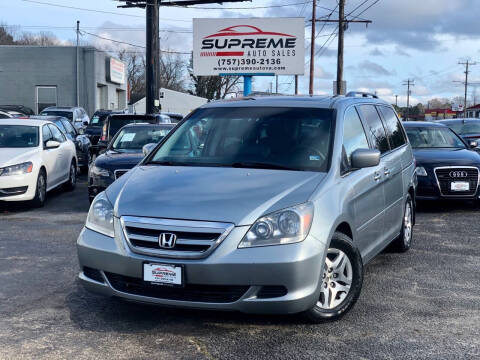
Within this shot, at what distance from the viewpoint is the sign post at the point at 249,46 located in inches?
895

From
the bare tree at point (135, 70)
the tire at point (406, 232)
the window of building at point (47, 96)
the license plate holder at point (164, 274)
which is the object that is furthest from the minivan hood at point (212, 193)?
the bare tree at point (135, 70)

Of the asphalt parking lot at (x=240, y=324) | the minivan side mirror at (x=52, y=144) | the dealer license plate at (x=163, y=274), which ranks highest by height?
the minivan side mirror at (x=52, y=144)

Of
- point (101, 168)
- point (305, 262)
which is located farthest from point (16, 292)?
point (101, 168)

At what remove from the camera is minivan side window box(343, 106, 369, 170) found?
17.4ft

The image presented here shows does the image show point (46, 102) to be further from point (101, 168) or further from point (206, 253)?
point (206, 253)

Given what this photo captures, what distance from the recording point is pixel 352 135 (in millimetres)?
5555

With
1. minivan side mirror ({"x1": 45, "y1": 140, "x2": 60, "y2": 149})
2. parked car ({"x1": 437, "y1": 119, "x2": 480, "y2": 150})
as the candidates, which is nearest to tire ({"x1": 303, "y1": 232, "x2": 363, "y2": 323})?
minivan side mirror ({"x1": 45, "y1": 140, "x2": 60, "y2": 149})

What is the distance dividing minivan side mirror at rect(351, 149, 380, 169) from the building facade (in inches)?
1553

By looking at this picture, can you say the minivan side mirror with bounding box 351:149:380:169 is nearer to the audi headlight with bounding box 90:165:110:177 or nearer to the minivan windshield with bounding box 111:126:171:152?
the audi headlight with bounding box 90:165:110:177

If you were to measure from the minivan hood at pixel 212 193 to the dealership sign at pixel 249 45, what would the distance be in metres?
18.2

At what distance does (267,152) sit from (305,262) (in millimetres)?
1308

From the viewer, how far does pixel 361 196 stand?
17.1 feet

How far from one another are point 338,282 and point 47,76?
1589 inches

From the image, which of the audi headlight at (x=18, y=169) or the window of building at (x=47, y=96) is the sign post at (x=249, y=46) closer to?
the audi headlight at (x=18, y=169)
